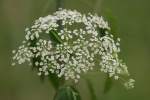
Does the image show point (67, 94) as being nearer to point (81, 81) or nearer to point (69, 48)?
point (69, 48)

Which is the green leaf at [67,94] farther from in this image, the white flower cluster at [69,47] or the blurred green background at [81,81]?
the blurred green background at [81,81]

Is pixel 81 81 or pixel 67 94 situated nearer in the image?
pixel 67 94

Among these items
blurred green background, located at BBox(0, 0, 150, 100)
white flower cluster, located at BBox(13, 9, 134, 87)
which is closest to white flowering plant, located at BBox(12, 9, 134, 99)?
white flower cluster, located at BBox(13, 9, 134, 87)

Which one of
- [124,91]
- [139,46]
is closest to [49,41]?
[124,91]

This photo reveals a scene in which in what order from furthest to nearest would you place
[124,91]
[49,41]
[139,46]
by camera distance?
1. [139,46]
2. [124,91]
3. [49,41]

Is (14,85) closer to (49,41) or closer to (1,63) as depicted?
(1,63)

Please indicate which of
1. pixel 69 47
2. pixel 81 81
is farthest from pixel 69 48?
pixel 81 81
